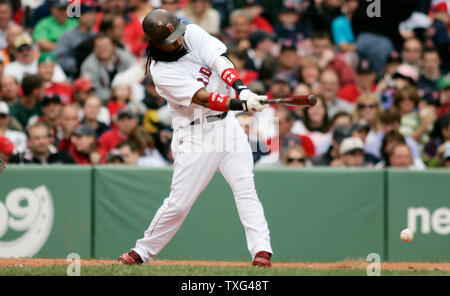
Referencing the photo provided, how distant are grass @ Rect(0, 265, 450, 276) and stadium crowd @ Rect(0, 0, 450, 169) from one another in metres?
3.04

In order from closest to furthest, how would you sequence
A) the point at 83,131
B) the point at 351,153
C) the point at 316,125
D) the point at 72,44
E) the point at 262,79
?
the point at 83,131, the point at 351,153, the point at 316,125, the point at 72,44, the point at 262,79

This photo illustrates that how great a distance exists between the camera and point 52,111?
9.69 metres

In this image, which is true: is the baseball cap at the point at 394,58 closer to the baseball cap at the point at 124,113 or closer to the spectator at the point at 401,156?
the spectator at the point at 401,156

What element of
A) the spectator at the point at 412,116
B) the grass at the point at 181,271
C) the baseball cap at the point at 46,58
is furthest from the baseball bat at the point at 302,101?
the baseball cap at the point at 46,58

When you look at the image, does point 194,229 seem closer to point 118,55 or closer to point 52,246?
point 52,246

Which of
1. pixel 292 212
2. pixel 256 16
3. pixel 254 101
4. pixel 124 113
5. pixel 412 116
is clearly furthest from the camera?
pixel 256 16

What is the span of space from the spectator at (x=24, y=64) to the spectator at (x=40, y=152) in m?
1.65

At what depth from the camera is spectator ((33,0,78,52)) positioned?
447 inches

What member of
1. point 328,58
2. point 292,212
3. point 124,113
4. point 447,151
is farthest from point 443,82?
point 124,113

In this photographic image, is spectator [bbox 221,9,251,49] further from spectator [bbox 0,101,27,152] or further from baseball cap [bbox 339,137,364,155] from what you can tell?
spectator [bbox 0,101,27,152]

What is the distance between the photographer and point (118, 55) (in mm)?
11242

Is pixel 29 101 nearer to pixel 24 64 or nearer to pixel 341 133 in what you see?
pixel 24 64

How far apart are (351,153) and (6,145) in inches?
150
